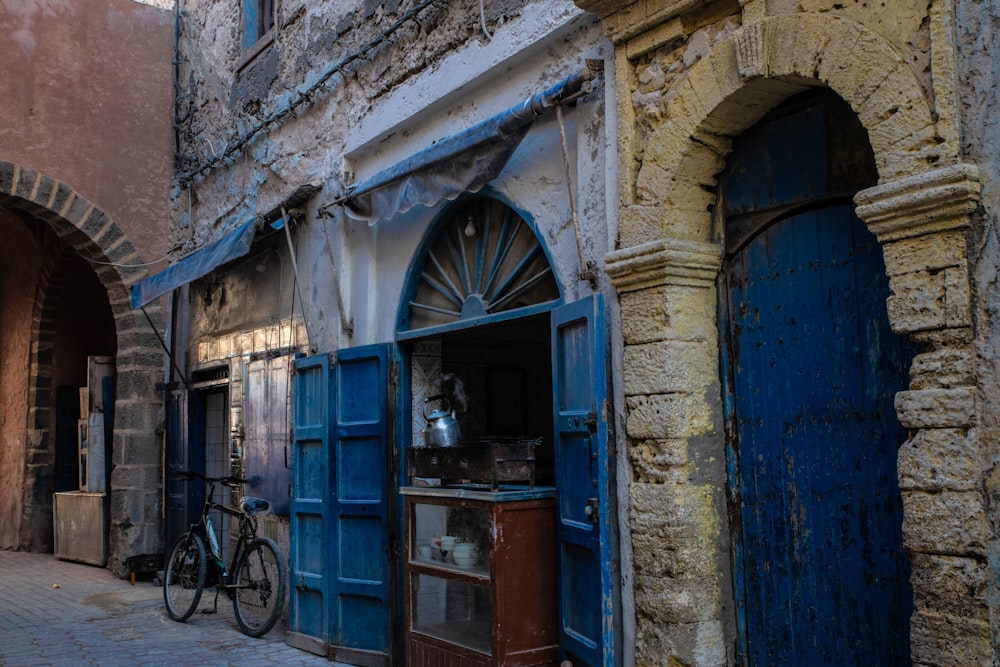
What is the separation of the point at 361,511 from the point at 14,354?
8122 millimetres

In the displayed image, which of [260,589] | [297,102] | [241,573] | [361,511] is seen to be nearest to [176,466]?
[241,573]

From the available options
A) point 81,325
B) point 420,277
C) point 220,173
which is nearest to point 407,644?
point 420,277

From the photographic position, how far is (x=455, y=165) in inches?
195

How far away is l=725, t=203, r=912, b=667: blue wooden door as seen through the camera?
334 cm

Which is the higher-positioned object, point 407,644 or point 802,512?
point 802,512

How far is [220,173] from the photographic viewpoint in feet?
27.7

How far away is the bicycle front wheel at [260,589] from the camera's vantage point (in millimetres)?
6281

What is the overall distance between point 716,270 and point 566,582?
5.46ft

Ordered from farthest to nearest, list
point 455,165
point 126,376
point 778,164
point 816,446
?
point 126,376 → point 455,165 → point 778,164 → point 816,446

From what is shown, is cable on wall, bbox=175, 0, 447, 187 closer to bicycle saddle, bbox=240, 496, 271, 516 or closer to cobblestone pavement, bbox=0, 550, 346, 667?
bicycle saddle, bbox=240, 496, 271, 516

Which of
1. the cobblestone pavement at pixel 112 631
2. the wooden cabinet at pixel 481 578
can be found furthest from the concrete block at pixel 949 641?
the cobblestone pavement at pixel 112 631

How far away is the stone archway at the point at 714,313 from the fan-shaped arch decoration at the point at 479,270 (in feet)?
3.24

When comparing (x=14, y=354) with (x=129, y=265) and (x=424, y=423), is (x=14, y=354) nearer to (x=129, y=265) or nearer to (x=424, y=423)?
(x=129, y=265)

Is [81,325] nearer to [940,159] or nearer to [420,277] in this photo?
[420,277]
